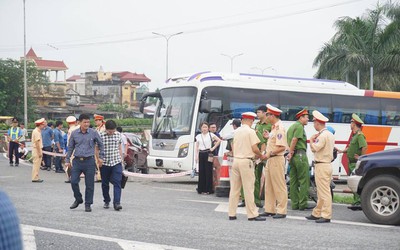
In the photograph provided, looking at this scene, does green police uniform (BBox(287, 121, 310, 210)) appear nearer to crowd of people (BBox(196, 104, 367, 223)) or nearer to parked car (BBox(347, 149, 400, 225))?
crowd of people (BBox(196, 104, 367, 223))

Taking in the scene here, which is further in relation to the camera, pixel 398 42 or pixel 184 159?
pixel 398 42

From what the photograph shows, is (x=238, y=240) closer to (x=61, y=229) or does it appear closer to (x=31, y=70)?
(x=61, y=229)

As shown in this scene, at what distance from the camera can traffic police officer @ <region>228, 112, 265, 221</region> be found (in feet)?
32.3

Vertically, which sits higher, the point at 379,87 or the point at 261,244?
the point at 379,87

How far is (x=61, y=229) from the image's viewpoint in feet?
28.0

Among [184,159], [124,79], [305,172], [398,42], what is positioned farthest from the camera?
[124,79]

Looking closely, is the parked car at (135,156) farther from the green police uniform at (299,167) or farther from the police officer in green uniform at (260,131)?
the green police uniform at (299,167)

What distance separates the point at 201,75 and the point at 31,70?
63532mm

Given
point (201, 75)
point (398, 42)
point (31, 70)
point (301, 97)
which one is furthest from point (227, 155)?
point (31, 70)

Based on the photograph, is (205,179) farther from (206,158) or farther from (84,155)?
(84,155)

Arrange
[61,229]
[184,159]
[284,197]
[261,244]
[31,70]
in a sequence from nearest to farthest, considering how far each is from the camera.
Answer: [261,244] → [61,229] → [284,197] → [184,159] → [31,70]

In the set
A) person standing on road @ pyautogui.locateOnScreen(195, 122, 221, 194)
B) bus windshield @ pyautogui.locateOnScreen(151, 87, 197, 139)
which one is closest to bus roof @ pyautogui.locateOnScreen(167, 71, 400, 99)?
bus windshield @ pyautogui.locateOnScreen(151, 87, 197, 139)

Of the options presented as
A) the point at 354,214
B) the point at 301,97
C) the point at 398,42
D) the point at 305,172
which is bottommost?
the point at 354,214

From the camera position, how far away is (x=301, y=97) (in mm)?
20422
